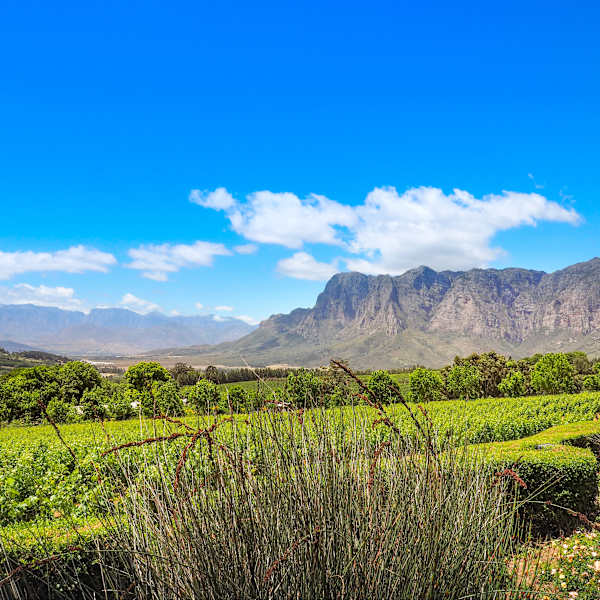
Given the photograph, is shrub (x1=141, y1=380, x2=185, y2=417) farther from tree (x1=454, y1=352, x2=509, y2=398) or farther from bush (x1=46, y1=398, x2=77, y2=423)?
tree (x1=454, y1=352, x2=509, y2=398)

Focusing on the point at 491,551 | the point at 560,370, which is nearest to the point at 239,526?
the point at 491,551

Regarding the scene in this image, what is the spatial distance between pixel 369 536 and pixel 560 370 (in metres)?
46.4

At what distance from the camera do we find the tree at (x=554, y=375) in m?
39.9

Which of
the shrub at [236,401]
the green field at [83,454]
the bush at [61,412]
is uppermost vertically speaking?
the shrub at [236,401]

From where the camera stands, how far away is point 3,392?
95.7ft

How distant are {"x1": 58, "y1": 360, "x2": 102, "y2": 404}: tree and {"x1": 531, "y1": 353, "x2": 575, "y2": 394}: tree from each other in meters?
42.0

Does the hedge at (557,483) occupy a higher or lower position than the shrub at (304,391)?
lower

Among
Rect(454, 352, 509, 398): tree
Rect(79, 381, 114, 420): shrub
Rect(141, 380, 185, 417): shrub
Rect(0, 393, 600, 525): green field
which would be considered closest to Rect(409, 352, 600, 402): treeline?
Rect(454, 352, 509, 398): tree

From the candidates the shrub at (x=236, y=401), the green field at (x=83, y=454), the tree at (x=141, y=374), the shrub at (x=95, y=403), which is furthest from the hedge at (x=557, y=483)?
the tree at (x=141, y=374)

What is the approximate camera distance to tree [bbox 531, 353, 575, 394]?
39.9 metres

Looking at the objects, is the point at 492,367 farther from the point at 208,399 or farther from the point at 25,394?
the point at 208,399

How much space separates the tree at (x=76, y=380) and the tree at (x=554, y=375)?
1654 inches

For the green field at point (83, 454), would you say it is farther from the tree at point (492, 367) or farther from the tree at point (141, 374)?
the tree at point (492, 367)

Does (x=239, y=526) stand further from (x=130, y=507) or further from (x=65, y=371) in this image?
(x=65, y=371)
